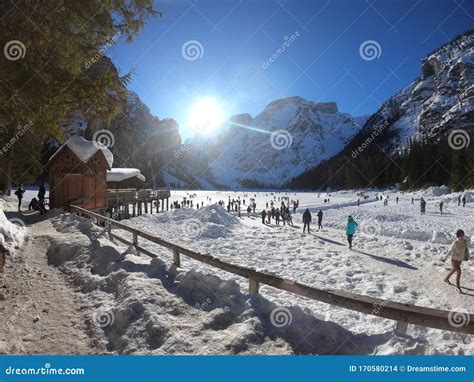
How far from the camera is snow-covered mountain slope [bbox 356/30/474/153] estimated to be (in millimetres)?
125000

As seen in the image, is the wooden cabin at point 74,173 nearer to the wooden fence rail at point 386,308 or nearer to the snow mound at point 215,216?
the snow mound at point 215,216

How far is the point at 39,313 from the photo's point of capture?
4.92 meters

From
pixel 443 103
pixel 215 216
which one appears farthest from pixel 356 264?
pixel 443 103

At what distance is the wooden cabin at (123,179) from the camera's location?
3916 cm

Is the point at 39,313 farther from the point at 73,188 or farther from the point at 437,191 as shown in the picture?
the point at 437,191

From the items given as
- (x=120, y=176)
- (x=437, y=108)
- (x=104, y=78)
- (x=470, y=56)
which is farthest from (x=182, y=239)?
(x=470, y=56)

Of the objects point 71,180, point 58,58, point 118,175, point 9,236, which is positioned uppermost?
point 58,58

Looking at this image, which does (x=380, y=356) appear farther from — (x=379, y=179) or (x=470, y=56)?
(x=470, y=56)

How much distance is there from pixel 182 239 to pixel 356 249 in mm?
Answer: 10735

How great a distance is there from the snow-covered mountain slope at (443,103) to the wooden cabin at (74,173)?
125741 mm

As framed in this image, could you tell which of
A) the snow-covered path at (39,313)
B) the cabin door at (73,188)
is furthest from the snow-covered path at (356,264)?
the cabin door at (73,188)

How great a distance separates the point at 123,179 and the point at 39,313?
38.6m

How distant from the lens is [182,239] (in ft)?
62.4

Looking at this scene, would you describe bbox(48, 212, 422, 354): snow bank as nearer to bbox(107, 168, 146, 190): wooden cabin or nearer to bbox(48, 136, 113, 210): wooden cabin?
bbox(48, 136, 113, 210): wooden cabin
